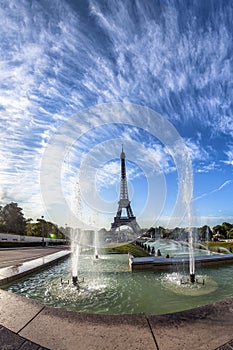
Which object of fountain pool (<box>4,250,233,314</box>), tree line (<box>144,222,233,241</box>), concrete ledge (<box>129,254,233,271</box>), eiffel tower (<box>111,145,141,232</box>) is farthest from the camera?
tree line (<box>144,222,233,241</box>)

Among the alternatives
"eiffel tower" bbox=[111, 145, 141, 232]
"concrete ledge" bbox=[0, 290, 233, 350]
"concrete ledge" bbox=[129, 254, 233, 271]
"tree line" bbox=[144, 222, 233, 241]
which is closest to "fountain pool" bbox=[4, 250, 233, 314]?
"concrete ledge" bbox=[129, 254, 233, 271]

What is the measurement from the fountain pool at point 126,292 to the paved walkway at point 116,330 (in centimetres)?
237

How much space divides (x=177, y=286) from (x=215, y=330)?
5.79 m

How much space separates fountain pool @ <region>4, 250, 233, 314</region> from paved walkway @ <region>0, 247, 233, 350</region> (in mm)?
2370

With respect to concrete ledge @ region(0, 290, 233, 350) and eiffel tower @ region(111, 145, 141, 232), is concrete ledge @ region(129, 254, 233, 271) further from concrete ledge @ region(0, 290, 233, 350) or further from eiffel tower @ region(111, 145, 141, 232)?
eiffel tower @ region(111, 145, 141, 232)

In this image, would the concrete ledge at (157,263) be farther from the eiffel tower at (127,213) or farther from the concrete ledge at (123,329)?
the eiffel tower at (127,213)

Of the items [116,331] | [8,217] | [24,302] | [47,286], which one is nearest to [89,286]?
[47,286]

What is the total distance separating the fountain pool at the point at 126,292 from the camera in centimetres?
605

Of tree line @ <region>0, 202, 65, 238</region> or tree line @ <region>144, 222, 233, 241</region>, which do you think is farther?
tree line @ <region>144, 222, 233, 241</region>

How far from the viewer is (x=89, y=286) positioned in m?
8.48

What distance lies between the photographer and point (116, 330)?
3.19 meters

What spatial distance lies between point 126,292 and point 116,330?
4.74m

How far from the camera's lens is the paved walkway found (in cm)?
285

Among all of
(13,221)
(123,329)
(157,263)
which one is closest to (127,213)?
(13,221)
